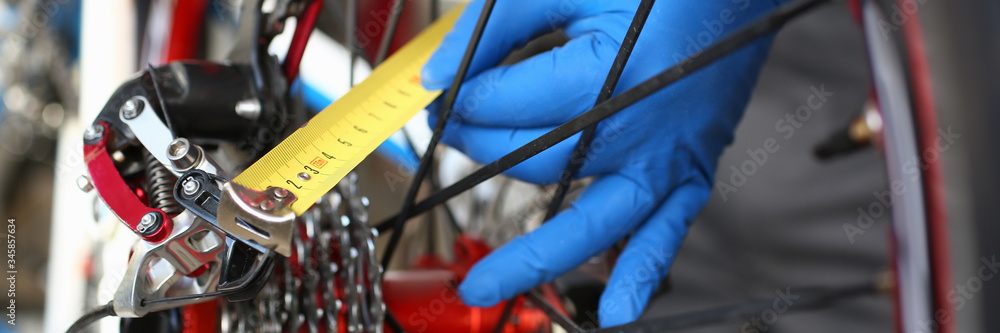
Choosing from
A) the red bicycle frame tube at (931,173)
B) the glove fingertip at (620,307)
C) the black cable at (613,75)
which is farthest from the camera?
the glove fingertip at (620,307)

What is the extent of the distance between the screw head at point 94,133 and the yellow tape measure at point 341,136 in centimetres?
12

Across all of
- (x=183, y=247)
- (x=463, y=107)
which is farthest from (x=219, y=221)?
(x=463, y=107)

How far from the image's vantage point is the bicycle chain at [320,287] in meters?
0.48

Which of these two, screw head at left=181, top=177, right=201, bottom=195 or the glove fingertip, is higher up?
screw head at left=181, top=177, right=201, bottom=195

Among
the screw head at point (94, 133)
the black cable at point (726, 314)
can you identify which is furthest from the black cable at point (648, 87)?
the screw head at point (94, 133)

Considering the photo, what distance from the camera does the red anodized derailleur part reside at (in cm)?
40

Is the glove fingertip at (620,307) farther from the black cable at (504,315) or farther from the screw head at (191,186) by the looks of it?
the screw head at (191,186)

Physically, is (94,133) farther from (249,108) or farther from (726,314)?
(726,314)

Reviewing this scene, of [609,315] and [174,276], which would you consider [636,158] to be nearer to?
[609,315]

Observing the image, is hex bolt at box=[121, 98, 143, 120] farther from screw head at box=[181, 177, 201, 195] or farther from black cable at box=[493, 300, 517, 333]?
black cable at box=[493, 300, 517, 333]

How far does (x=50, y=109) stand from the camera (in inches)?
53.3

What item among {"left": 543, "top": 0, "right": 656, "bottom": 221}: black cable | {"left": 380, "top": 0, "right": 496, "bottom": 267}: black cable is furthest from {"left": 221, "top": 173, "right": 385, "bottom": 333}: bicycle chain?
{"left": 543, "top": 0, "right": 656, "bottom": 221}: black cable

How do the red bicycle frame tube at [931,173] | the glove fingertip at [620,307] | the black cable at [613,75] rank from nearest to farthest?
the red bicycle frame tube at [931,173] < the black cable at [613,75] < the glove fingertip at [620,307]

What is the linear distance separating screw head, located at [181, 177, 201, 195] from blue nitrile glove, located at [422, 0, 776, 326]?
22 cm
